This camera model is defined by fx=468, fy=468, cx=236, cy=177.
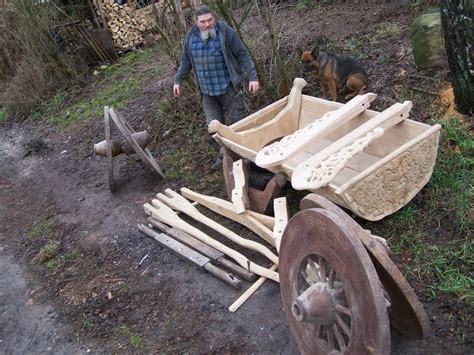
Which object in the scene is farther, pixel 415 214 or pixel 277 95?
pixel 277 95

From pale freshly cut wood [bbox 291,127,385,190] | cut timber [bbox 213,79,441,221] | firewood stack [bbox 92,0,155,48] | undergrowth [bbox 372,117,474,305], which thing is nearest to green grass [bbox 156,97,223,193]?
cut timber [bbox 213,79,441,221]

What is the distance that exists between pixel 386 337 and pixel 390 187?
1.86m

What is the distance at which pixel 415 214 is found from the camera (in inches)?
152

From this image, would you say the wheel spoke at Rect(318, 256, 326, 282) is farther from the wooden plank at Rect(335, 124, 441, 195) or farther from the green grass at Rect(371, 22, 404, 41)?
the green grass at Rect(371, 22, 404, 41)

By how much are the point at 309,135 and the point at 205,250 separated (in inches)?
53.3

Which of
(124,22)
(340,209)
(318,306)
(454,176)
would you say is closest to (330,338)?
(318,306)

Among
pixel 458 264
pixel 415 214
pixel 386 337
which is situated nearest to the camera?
pixel 386 337

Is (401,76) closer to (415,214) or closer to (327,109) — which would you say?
(327,109)

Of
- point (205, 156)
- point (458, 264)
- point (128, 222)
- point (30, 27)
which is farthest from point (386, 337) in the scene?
point (30, 27)

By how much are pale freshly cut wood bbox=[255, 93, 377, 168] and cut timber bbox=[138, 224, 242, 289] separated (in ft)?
3.11

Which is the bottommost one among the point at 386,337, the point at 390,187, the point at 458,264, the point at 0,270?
the point at 0,270

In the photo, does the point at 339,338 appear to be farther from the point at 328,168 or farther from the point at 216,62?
the point at 216,62

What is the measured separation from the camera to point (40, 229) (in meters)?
5.47

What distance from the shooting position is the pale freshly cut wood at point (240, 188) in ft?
14.0
